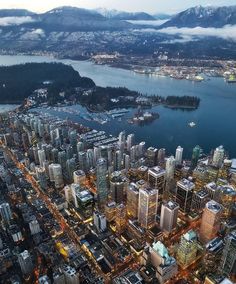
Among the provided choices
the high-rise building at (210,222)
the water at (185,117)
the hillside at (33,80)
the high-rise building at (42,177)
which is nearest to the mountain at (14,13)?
the hillside at (33,80)

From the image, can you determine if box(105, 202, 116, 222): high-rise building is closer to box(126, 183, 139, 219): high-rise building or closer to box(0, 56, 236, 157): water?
box(126, 183, 139, 219): high-rise building

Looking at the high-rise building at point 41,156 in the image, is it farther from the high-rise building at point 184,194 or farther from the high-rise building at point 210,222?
the high-rise building at point 210,222

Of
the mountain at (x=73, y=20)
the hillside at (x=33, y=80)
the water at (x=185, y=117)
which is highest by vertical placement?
the mountain at (x=73, y=20)

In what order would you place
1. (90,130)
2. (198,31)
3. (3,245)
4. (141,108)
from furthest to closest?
1. (198,31)
2. (141,108)
3. (90,130)
4. (3,245)

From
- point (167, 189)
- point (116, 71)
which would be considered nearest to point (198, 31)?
point (116, 71)

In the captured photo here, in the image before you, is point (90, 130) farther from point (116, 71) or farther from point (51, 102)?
point (116, 71)

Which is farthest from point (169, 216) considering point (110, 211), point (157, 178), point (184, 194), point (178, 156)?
point (178, 156)
